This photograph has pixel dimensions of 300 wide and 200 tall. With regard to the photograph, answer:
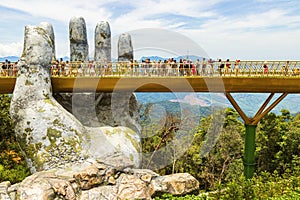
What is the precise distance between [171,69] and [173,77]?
1.15 feet

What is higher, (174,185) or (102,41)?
(102,41)

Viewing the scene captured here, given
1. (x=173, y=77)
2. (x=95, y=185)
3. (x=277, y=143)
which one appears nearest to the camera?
(x=95, y=185)

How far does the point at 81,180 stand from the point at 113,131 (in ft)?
9.24

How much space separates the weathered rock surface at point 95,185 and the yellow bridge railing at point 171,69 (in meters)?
4.05

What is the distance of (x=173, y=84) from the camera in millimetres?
12914

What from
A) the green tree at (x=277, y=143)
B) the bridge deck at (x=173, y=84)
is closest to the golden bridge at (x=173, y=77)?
the bridge deck at (x=173, y=84)

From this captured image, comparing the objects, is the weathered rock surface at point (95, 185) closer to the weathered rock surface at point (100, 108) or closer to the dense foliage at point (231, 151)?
the weathered rock surface at point (100, 108)

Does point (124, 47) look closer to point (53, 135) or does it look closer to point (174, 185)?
point (53, 135)

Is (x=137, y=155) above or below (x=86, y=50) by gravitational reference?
below

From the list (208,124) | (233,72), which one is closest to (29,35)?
(233,72)

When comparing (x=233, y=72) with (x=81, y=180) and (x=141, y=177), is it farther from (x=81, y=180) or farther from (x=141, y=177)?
(x=81, y=180)

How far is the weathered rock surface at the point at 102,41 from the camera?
46.3 ft

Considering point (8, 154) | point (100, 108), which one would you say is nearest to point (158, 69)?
point (100, 108)

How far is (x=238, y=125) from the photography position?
21.8 meters
